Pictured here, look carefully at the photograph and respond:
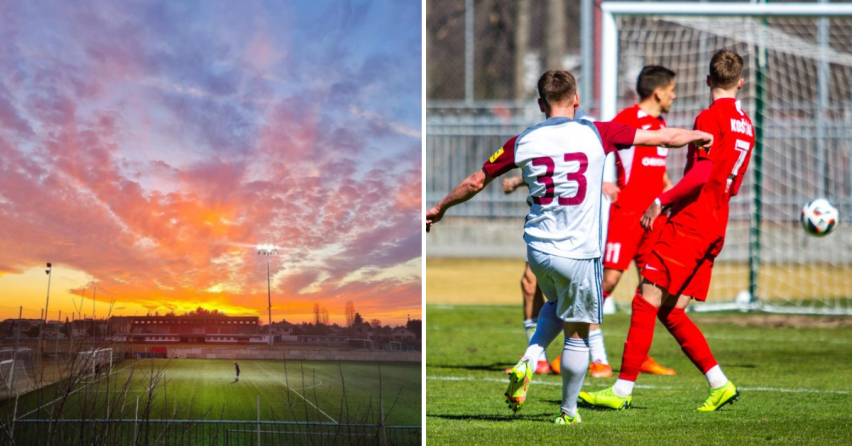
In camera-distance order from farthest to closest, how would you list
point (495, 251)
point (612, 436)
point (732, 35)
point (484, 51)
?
point (484, 51) → point (495, 251) → point (732, 35) → point (612, 436)

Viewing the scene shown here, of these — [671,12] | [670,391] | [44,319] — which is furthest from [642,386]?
[671,12]

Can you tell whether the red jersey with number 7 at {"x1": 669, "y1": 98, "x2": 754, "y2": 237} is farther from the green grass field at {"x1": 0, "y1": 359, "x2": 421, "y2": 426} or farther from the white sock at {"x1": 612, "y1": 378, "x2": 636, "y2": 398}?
the green grass field at {"x1": 0, "y1": 359, "x2": 421, "y2": 426}

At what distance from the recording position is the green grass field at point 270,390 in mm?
4750

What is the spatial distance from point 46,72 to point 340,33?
5.30ft

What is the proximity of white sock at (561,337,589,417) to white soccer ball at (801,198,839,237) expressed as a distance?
3.87 meters

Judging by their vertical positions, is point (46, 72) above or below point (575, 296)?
above

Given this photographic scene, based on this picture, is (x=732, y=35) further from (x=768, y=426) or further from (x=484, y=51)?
(x=484, y=51)

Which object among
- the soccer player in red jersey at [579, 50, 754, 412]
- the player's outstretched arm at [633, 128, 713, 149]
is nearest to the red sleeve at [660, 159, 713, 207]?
the soccer player in red jersey at [579, 50, 754, 412]

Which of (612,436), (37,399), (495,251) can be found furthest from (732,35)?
(37,399)

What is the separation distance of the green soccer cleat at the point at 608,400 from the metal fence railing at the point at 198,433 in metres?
0.98

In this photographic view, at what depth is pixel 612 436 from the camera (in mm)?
4227

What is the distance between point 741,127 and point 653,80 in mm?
1254

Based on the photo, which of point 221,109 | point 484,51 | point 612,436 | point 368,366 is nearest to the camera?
point 612,436

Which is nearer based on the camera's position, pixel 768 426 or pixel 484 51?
pixel 768 426
